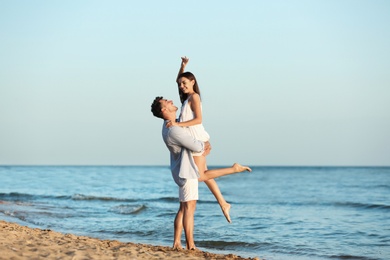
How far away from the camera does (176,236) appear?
8.02 m

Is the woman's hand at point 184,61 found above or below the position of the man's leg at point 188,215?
above

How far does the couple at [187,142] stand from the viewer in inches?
292

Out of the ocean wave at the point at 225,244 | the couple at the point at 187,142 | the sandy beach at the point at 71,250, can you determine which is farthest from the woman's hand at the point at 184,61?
the ocean wave at the point at 225,244

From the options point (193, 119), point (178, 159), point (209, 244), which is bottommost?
point (209, 244)

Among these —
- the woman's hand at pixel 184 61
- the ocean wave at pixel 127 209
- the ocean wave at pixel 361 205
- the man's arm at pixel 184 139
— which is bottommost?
the ocean wave at pixel 127 209

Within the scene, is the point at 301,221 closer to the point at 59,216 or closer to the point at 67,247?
the point at 59,216

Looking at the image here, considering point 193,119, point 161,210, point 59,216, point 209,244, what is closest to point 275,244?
point 209,244

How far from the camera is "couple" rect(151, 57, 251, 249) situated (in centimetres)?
743

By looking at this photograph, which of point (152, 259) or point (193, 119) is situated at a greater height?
point (193, 119)

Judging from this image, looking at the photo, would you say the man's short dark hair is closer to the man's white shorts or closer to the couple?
the couple

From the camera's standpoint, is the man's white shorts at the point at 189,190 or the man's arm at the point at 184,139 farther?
the man's white shorts at the point at 189,190

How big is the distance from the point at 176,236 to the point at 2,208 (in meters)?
10.3

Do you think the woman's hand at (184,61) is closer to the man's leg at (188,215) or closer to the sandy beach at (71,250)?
the man's leg at (188,215)

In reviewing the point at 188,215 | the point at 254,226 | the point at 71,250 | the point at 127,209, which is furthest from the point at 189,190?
the point at 127,209
